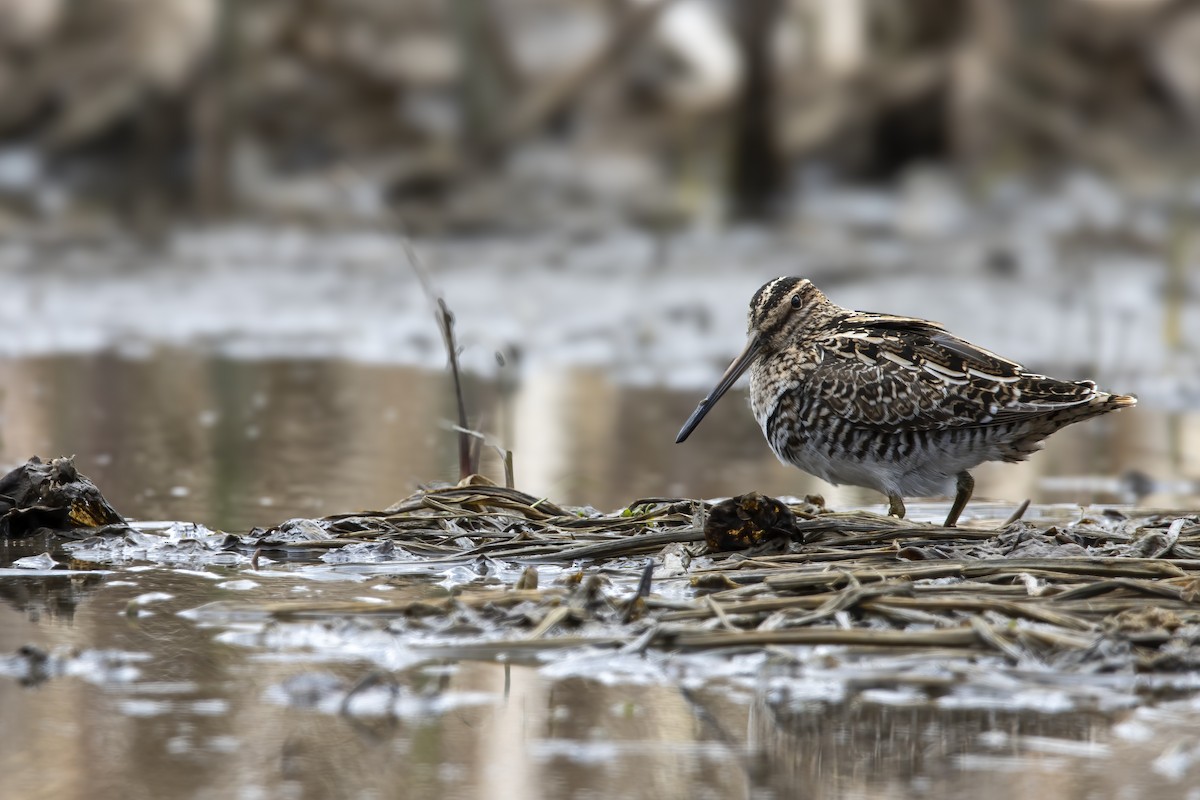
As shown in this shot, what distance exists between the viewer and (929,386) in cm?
548

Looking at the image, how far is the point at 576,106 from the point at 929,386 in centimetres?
1092

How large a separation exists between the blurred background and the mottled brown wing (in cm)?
250

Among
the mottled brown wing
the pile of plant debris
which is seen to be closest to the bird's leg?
the pile of plant debris

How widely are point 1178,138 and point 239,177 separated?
26.4 ft

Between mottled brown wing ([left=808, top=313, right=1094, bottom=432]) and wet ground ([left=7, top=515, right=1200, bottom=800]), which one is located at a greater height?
mottled brown wing ([left=808, top=313, right=1094, bottom=432])

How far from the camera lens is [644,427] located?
8.58 m

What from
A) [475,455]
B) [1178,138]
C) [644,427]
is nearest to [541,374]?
[644,427]

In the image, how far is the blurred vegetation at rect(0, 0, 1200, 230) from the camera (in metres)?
15.4

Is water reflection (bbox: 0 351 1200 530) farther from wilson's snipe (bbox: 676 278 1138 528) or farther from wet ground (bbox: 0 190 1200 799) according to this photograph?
wilson's snipe (bbox: 676 278 1138 528)

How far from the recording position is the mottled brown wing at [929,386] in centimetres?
544

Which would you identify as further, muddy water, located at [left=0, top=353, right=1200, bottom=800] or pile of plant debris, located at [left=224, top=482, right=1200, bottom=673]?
pile of plant debris, located at [left=224, top=482, right=1200, bottom=673]

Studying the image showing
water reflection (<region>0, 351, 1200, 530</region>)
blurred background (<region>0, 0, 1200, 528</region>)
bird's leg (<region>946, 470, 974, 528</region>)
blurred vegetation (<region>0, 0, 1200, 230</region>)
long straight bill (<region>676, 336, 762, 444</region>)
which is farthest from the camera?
blurred vegetation (<region>0, 0, 1200, 230</region>)

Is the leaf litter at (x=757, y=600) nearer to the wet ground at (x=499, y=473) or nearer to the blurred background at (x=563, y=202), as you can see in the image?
the wet ground at (x=499, y=473)

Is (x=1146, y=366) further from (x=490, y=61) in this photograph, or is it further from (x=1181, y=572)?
(x=490, y=61)
